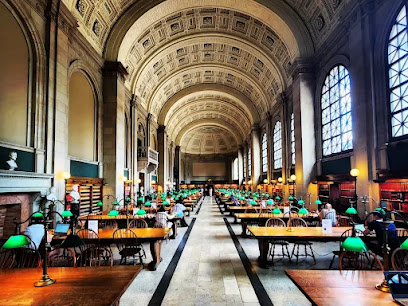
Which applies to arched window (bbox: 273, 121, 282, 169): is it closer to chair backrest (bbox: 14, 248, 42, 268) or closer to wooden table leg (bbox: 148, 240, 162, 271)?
wooden table leg (bbox: 148, 240, 162, 271)

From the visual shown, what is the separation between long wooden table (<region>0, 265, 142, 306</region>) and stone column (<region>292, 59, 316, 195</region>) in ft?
44.3

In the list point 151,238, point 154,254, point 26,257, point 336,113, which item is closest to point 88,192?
point 154,254

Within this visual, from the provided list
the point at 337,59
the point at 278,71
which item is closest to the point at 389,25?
the point at 337,59

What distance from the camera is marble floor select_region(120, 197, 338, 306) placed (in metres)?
4.90

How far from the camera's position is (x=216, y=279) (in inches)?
234

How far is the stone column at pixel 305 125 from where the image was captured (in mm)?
15758

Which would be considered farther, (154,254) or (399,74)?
(399,74)

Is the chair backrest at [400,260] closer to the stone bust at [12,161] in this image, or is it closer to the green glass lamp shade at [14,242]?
the green glass lamp shade at [14,242]

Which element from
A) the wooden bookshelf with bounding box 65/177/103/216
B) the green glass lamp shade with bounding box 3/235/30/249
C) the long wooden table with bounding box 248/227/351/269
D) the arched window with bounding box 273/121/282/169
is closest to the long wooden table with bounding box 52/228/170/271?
the long wooden table with bounding box 248/227/351/269

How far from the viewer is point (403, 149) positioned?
8.66 metres

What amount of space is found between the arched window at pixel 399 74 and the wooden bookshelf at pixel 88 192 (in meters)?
12.0

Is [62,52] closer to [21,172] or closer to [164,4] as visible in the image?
[21,172]

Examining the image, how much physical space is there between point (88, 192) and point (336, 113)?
40.6ft

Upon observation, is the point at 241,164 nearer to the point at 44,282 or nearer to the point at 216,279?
the point at 216,279
